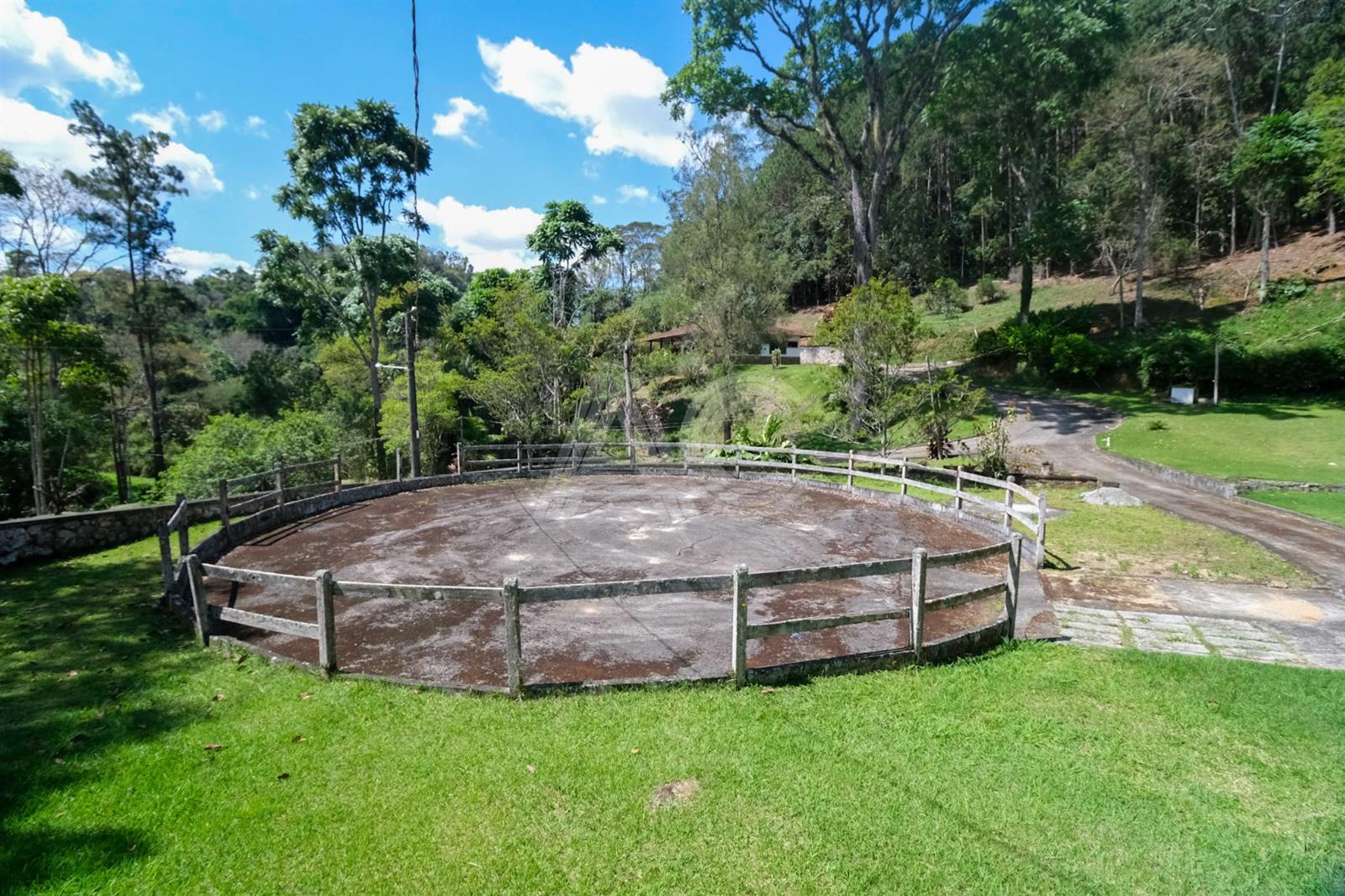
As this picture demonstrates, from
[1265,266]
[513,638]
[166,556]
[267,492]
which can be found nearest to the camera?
[513,638]

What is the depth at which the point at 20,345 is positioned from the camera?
16.2m

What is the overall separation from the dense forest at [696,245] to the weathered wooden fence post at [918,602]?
37.1ft

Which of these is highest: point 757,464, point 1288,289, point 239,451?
point 1288,289

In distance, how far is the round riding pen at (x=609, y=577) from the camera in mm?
5352

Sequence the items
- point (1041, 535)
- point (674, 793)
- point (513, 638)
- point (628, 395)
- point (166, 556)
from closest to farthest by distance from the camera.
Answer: point (674, 793), point (513, 638), point (166, 556), point (1041, 535), point (628, 395)

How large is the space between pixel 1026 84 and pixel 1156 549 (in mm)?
30726

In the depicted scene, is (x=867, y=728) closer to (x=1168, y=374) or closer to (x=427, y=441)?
(x=427, y=441)

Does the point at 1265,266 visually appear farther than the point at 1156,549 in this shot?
Yes

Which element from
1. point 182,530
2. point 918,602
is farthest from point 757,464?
point 182,530

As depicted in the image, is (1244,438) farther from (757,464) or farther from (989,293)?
(989,293)

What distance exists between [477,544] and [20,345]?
49.7ft

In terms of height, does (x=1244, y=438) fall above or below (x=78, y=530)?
above

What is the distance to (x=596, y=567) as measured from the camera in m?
9.01

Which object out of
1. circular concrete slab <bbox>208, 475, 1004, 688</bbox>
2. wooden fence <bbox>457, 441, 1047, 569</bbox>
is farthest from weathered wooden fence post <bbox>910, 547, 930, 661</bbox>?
wooden fence <bbox>457, 441, 1047, 569</bbox>
